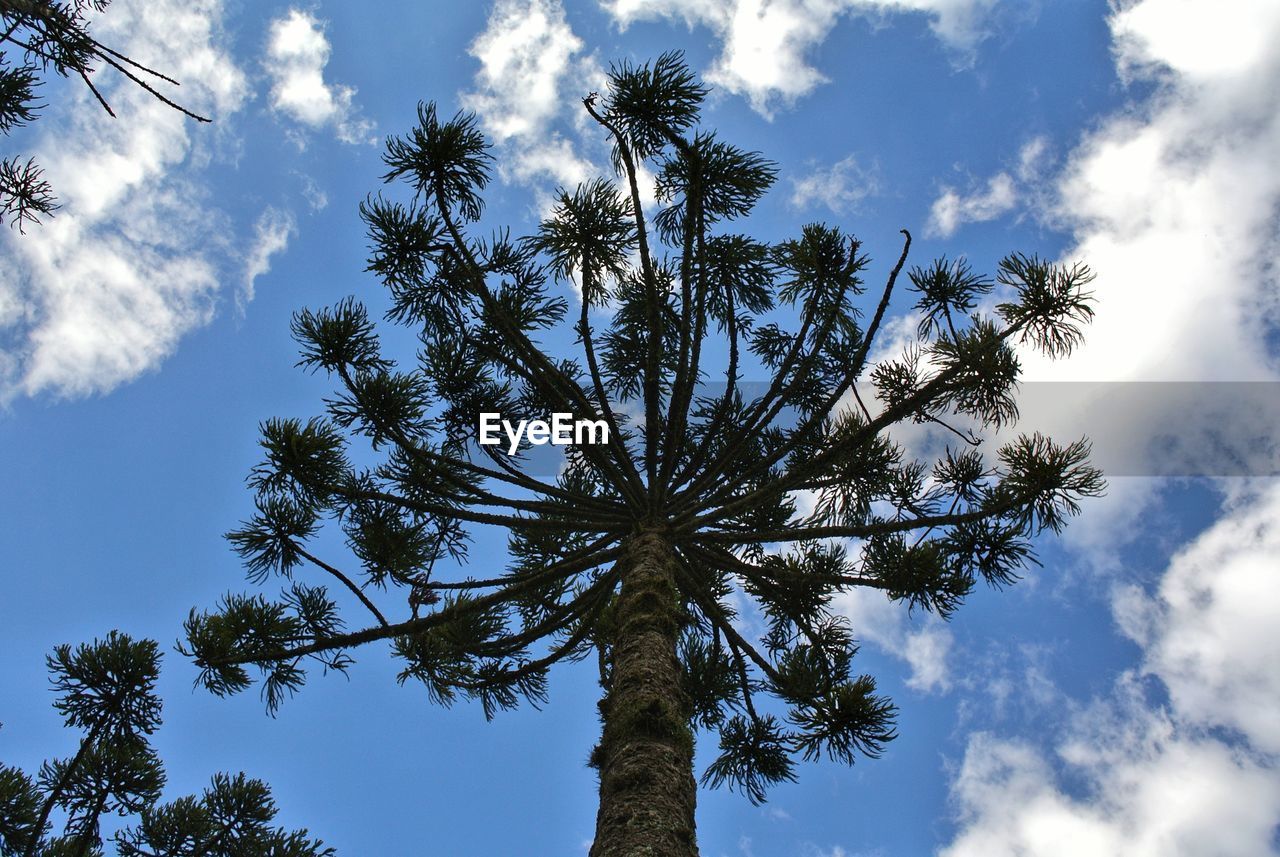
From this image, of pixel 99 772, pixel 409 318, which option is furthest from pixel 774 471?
pixel 99 772

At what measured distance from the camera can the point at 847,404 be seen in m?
6.80

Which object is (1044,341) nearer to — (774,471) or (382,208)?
(774,471)

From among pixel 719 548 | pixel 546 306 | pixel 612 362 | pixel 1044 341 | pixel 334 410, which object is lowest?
pixel 719 548

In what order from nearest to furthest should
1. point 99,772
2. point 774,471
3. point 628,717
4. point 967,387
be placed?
point 628,717 < point 99,772 < point 967,387 < point 774,471

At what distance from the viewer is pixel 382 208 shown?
6.48 metres

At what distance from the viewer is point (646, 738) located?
3.97 meters

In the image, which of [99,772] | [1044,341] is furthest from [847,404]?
[99,772]

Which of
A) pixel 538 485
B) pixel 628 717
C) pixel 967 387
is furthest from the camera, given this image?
pixel 538 485

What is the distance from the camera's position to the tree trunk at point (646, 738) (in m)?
3.40

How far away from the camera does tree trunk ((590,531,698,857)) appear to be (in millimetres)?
3404

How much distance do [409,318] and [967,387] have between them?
445 centimetres

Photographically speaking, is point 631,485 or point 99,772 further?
point 631,485

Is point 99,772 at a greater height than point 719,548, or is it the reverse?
point 719,548

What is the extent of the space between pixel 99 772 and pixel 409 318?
394 centimetres
